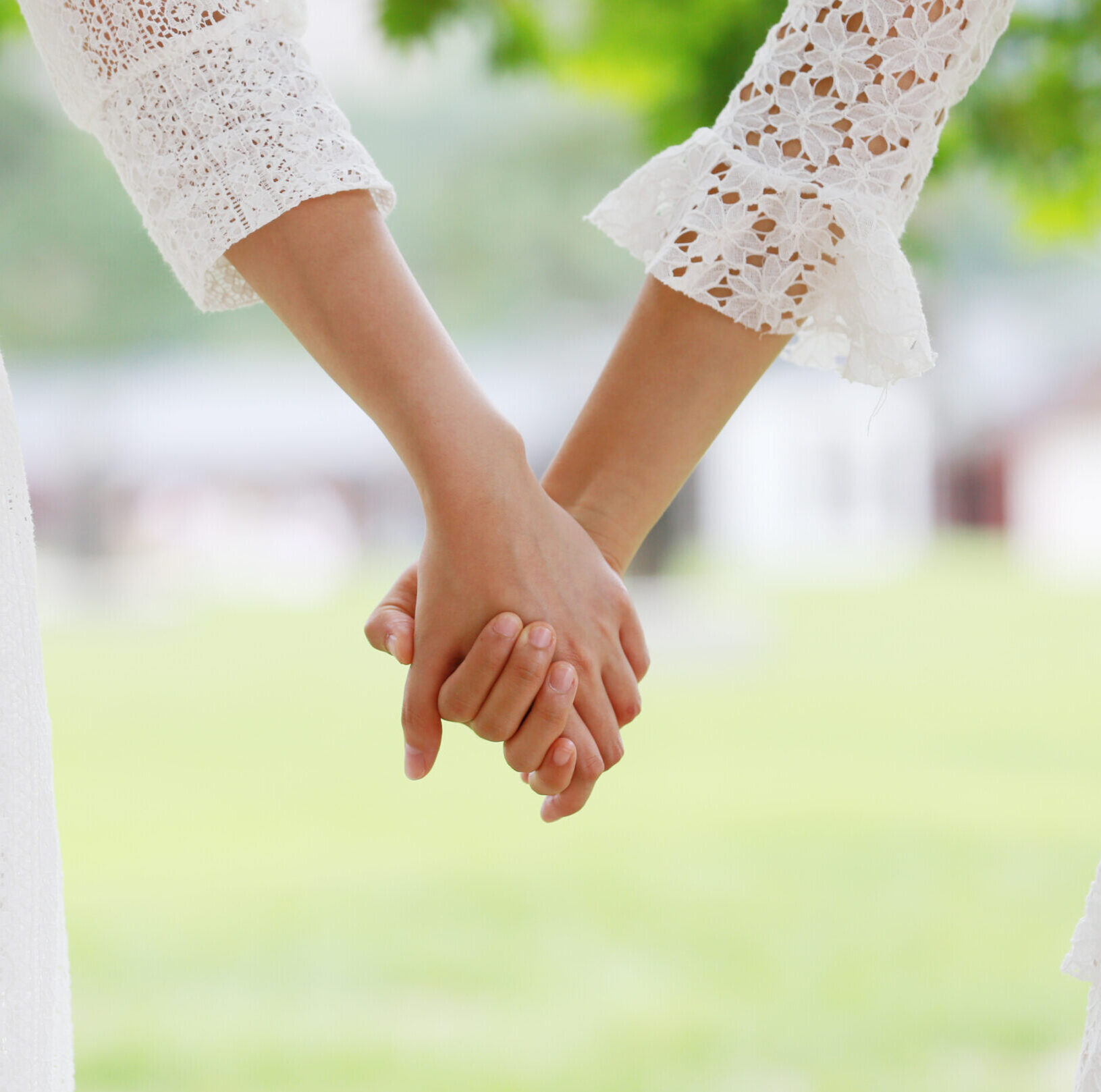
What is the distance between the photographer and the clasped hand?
48.1 inches

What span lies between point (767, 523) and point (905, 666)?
456 inches

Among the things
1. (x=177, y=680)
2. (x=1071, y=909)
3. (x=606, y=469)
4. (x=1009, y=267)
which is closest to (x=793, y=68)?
(x=606, y=469)

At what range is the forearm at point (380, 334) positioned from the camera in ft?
3.87

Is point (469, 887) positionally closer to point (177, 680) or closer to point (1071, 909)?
point (1071, 909)

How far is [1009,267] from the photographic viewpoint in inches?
652

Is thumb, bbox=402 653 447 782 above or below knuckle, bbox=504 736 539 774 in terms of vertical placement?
above

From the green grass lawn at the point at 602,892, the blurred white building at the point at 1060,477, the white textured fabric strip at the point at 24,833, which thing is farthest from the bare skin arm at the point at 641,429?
the blurred white building at the point at 1060,477

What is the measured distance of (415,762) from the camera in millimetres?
1312

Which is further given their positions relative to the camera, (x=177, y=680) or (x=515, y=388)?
(x=515, y=388)

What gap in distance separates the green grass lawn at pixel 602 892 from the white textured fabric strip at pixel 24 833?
2.65 metres

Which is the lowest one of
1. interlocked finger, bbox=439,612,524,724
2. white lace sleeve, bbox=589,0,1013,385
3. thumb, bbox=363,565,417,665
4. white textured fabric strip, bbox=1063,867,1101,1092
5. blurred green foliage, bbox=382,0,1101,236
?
white textured fabric strip, bbox=1063,867,1101,1092

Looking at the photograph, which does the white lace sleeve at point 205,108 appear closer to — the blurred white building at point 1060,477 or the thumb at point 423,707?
the thumb at point 423,707

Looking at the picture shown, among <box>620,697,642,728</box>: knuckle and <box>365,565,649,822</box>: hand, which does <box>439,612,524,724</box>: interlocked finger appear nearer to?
<box>365,565,649,822</box>: hand

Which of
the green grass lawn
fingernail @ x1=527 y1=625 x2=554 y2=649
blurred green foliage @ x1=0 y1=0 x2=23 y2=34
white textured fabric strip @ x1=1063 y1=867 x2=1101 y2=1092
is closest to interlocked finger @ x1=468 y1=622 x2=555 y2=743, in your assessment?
fingernail @ x1=527 y1=625 x2=554 y2=649
